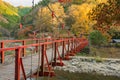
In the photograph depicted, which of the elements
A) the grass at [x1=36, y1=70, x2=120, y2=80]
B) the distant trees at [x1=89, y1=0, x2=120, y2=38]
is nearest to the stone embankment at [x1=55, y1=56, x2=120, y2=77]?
the grass at [x1=36, y1=70, x2=120, y2=80]

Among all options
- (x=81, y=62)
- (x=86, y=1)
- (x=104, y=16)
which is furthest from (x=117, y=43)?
(x=104, y=16)

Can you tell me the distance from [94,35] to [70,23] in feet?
44.5

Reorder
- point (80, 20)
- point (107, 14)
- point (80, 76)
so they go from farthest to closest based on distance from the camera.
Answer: point (80, 20)
point (80, 76)
point (107, 14)

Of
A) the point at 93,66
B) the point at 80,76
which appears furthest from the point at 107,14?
the point at 93,66

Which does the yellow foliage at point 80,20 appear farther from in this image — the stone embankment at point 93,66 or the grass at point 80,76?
the grass at point 80,76

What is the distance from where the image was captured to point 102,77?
2150cm

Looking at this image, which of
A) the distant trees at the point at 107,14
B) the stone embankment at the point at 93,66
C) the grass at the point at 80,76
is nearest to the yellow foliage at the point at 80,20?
the stone embankment at the point at 93,66

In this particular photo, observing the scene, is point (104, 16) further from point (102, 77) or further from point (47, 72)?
point (102, 77)

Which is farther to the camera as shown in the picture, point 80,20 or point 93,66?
point 80,20

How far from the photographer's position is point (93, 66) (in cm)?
2491

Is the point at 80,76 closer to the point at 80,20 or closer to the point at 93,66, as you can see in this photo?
the point at 93,66

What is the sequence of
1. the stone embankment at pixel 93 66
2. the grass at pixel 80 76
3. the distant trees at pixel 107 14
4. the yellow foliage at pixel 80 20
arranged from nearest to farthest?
the distant trees at pixel 107 14 < the grass at pixel 80 76 < the stone embankment at pixel 93 66 < the yellow foliage at pixel 80 20

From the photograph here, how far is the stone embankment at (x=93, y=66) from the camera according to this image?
892 inches

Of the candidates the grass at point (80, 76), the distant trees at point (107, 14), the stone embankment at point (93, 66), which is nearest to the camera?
the distant trees at point (107, 14)
